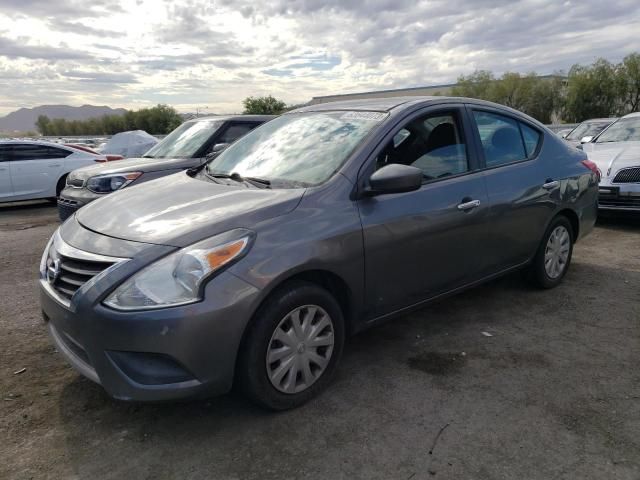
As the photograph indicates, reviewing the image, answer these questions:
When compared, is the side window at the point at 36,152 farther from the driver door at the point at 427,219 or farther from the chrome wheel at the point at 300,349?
the chrome wheel at the point at 300,349

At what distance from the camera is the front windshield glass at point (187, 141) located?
24.0 feet

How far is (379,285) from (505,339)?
48.7 inches

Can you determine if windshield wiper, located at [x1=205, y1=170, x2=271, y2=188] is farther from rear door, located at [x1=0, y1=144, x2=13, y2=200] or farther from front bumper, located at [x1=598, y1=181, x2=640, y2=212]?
rear door, located at [x1=0, y1=144, x2=13, y2=200]

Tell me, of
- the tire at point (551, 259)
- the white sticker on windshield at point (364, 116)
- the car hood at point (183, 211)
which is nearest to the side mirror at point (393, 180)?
the car hood at point (183, 211)

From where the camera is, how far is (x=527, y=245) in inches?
176

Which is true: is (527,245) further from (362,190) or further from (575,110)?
(575,110)

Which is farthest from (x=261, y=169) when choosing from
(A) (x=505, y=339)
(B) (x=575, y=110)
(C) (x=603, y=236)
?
(B) (x=575, y=110)

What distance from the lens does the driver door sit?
328 centimetres

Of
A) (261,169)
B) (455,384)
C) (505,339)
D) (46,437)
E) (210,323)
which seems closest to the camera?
(210,323)

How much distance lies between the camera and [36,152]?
10914 mm

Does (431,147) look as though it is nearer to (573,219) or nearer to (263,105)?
(573,219)

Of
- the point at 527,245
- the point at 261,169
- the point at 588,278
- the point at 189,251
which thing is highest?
the point at 261,169

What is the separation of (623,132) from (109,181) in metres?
7.96

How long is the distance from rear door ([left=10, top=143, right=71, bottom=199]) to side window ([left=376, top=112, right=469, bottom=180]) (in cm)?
949
